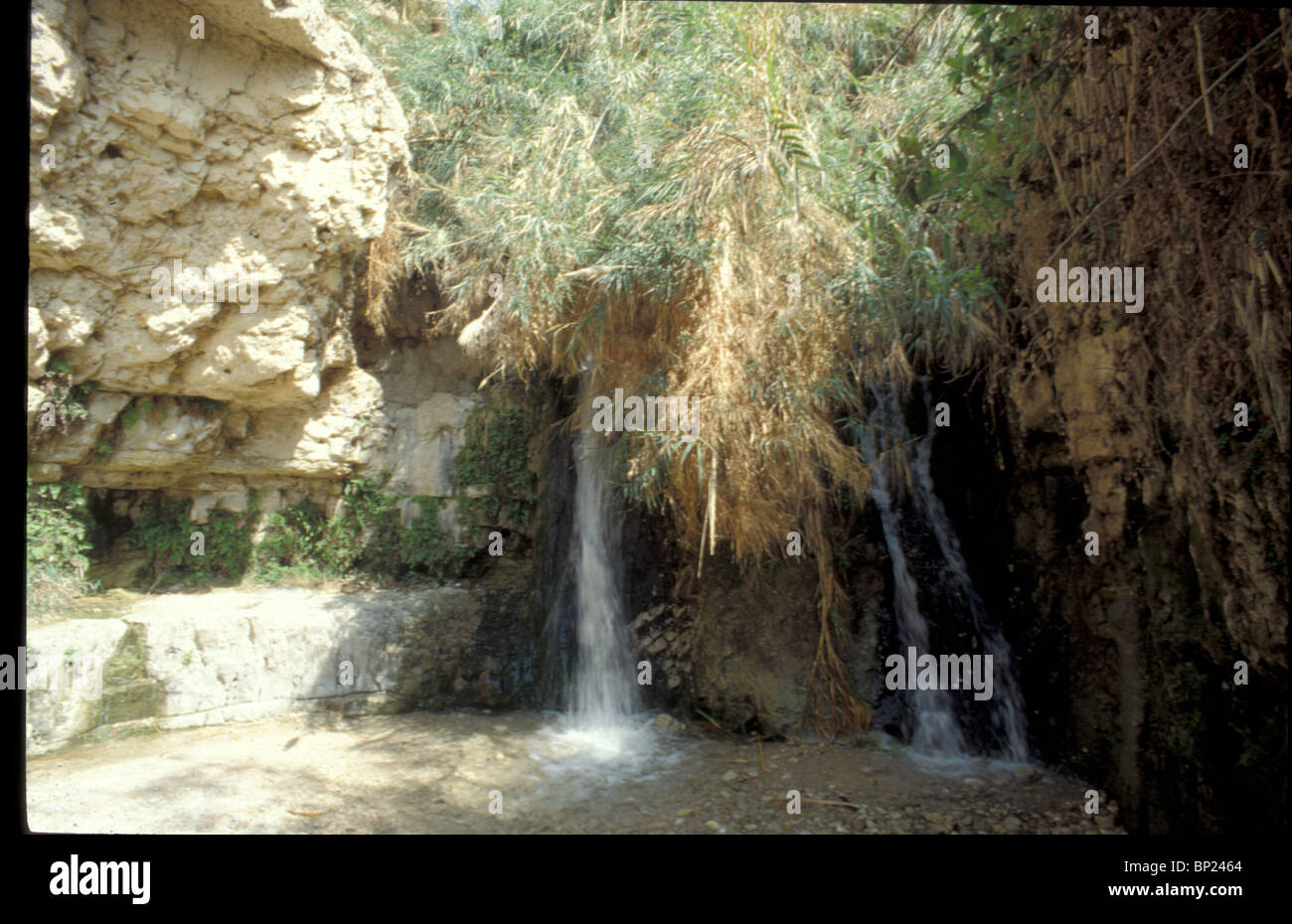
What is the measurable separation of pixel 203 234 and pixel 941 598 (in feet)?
21.3

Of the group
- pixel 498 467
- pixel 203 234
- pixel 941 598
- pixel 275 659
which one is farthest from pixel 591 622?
pixel 203 234

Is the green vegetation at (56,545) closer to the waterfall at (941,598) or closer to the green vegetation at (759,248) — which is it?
the green vegetation at (759,248)

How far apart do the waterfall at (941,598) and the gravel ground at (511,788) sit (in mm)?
251

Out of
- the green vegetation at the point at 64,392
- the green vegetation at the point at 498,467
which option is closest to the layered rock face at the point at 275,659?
the green vegetation at the point at 498,467

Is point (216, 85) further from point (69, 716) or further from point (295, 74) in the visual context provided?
point (69, 716)

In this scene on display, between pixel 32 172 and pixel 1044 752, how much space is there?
794cm

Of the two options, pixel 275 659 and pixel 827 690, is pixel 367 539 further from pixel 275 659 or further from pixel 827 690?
pixel 827 690

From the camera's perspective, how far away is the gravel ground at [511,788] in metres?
4.20

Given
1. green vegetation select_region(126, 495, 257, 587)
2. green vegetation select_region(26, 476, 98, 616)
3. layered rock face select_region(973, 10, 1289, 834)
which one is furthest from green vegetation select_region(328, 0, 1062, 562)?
green vegetation select_region(26, 476, 98, 616)

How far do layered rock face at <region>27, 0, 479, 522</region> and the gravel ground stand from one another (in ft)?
8.50

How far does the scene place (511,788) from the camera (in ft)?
15.6

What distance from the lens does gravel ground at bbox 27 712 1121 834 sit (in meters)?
4.20

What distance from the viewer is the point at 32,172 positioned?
5145 millimetres

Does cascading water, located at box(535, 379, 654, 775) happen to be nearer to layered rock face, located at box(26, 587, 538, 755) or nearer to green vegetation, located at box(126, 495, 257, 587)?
layered rock face, located at box(26, 587, 538, 755)
